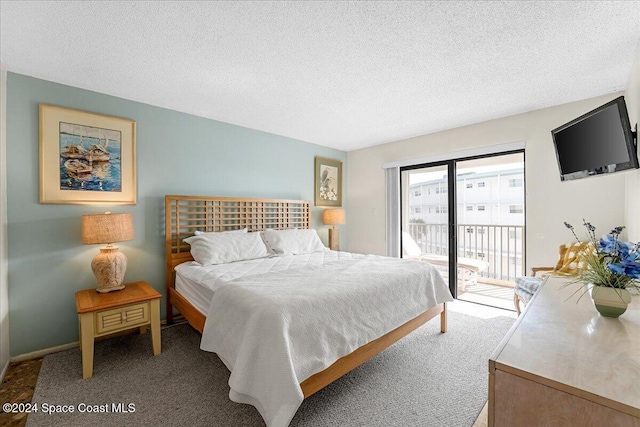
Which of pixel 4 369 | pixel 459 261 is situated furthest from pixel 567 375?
pixel 459 261

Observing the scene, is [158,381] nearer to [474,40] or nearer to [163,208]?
[163,208]

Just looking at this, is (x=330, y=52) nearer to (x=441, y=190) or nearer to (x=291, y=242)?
(x=291, y=242)

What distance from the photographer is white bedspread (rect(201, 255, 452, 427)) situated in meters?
1.41

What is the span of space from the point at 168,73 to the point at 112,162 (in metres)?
1.12

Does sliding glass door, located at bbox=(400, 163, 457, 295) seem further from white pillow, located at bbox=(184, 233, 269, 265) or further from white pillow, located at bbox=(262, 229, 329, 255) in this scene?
white pillow, located at bbox=(184, 233, 269, 265)

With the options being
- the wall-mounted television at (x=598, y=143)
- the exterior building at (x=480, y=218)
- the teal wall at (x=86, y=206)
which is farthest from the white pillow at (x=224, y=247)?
the wall-mounted television at (x=598, y=143)

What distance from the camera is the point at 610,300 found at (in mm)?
1240

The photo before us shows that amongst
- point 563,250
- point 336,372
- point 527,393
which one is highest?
point 563,250

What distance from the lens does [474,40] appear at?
188cm

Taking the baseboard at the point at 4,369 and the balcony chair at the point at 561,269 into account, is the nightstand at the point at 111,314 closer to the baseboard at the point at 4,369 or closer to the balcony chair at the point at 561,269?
the baseboard at the point at 4,369

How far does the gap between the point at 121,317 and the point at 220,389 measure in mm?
1022

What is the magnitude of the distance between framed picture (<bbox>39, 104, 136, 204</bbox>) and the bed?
534mm

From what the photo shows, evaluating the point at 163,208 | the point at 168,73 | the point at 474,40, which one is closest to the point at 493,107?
the point at 474,40

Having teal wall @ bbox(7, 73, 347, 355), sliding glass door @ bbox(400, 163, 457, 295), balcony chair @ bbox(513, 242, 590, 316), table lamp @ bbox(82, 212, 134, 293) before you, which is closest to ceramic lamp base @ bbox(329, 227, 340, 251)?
sliding glass door @ bbox(400, 163, 457, 295)
